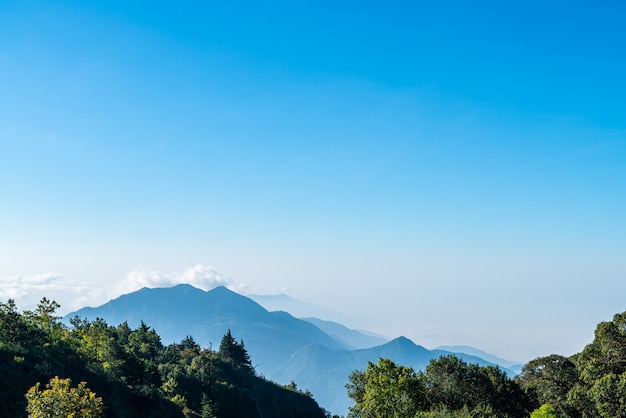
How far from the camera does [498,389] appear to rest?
5578 centimetres

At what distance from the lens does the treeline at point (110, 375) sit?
140 ft

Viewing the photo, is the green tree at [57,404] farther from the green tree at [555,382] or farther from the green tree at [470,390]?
the green tree at [555,382]

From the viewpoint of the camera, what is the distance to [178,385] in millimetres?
88438

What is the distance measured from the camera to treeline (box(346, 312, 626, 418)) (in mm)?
43094

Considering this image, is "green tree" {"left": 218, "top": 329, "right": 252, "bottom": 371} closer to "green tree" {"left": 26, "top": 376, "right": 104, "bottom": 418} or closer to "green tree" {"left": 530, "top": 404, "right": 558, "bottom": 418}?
"green tree" {"left": 530, "top": 404, "right": 558, "bottom": 418}

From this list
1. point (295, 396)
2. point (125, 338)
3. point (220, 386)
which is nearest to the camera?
point (220, 386)

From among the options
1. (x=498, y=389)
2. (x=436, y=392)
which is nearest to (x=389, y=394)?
(x=436, y=392)

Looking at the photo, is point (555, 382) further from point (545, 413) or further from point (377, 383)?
point (377, 383)

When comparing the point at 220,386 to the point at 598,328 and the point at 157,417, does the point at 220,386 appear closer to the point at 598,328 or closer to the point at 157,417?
the point at 157,417

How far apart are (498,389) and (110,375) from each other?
58664 millimetres

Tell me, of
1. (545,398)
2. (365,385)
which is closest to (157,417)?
(365,385)

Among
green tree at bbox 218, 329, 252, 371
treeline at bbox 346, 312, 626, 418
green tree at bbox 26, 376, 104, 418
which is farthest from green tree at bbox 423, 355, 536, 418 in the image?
green tree at bbox 218, 329, 252, 371

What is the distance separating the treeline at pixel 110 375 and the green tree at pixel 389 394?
27306mm

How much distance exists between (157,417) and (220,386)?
41630 mm
